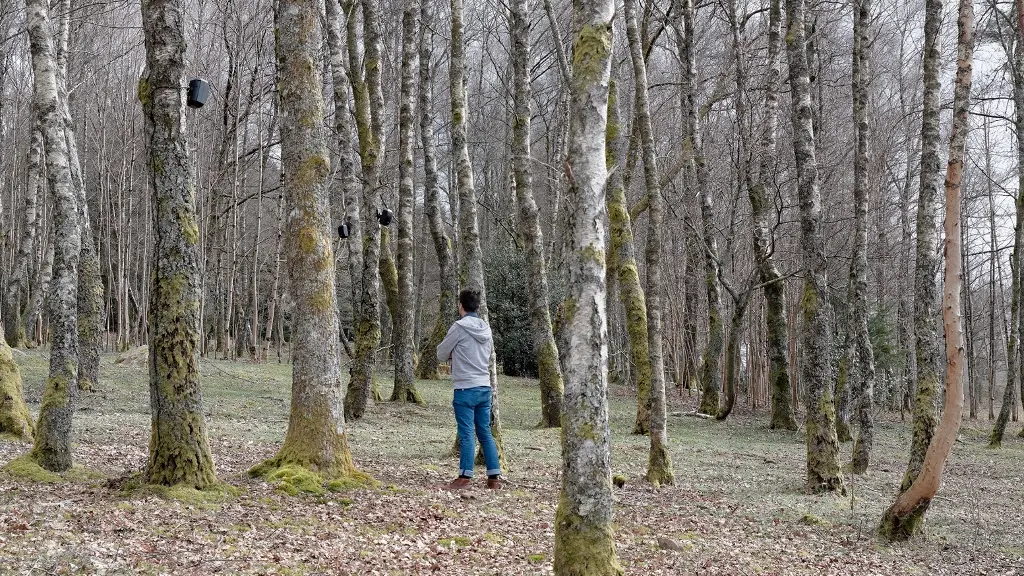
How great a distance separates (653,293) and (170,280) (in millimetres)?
6166

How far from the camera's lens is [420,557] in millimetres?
5117

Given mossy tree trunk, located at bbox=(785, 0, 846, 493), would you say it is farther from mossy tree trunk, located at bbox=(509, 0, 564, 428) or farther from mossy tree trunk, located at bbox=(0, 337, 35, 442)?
mossy tree trunk, located at bbox=(0, 337, 35, 442)

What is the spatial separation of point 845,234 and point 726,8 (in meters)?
9.26

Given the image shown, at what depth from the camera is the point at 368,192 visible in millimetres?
13875

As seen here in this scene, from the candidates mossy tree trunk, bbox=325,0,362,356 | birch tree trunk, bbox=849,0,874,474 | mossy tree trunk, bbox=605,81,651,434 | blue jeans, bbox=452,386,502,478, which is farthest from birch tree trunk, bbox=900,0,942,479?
mossy tree trunk, bbox=325,0,362,356

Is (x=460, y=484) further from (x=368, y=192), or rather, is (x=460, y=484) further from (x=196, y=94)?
(x=368, y=192)

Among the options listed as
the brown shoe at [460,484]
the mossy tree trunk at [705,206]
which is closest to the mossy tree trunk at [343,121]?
the brown shoe at [460,484]

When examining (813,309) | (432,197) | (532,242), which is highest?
(432,197)

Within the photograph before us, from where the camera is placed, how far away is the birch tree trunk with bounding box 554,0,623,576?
4277 millimetres

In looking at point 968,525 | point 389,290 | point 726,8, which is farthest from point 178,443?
point 726,8

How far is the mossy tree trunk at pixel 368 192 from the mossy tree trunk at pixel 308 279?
5.28 metres

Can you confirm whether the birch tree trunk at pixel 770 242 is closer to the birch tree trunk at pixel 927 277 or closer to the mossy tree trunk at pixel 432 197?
the birch tree trunk at pixel 927 277

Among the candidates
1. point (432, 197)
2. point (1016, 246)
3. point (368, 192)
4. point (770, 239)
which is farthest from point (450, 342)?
point (1016, 246)

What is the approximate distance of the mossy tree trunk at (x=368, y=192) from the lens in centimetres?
1209
